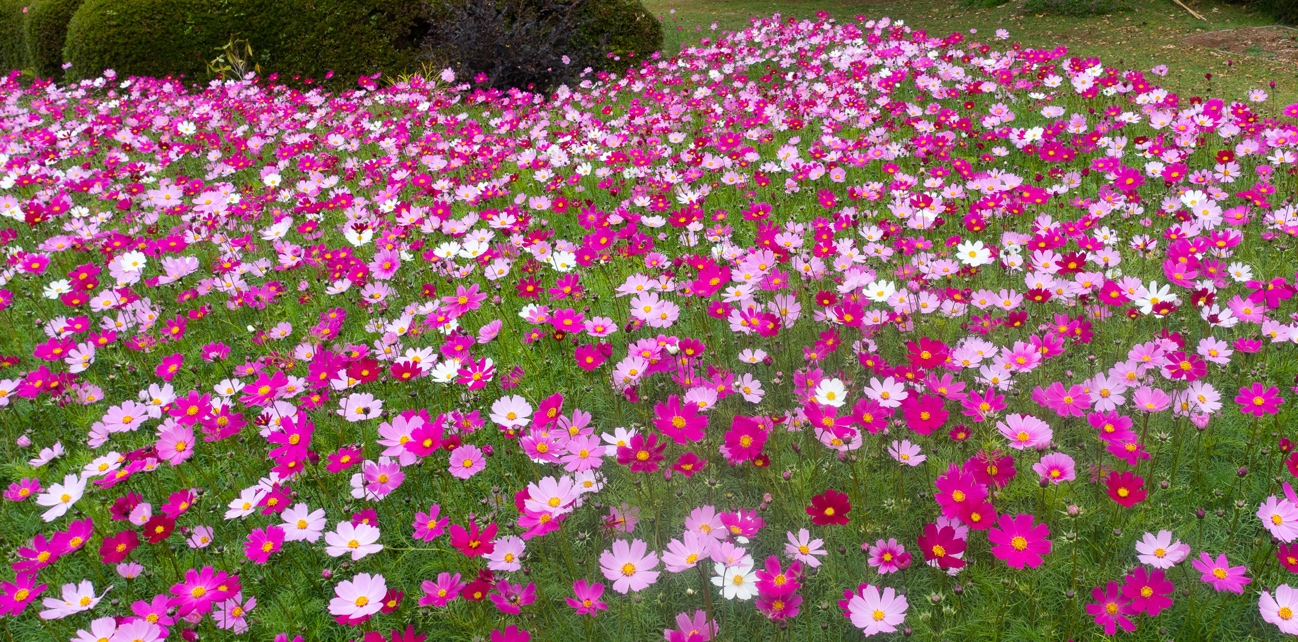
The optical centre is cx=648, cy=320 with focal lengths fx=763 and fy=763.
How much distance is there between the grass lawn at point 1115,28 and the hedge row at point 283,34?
60.1 inches

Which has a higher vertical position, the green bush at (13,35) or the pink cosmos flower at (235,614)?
the pink cosmos flower at (235,614)

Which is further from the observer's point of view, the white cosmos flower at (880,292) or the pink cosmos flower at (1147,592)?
the white cosmos flower at (880,292)

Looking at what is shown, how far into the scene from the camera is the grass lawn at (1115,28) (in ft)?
21.3

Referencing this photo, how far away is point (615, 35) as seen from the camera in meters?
8.62

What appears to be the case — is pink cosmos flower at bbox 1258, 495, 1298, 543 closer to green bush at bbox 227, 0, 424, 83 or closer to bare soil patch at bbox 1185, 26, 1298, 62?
bare soil patch at bbox 1185, 26, 1298, 62

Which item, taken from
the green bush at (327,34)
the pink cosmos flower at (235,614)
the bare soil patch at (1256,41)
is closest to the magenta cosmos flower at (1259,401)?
the pink cosmos flower at (235,614)

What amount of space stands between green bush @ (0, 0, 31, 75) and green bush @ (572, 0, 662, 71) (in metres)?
8.23

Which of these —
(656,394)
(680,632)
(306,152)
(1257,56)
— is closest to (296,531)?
(680,632)

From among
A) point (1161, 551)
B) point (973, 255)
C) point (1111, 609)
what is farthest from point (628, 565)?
point (973, 255)

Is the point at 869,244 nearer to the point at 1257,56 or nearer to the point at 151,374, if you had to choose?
the point at 151,374

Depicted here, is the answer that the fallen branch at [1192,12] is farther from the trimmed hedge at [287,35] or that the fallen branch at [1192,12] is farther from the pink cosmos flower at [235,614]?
the pink cosmos flower at [235,614]

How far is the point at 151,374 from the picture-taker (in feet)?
10.0

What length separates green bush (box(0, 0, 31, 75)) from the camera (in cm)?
1080

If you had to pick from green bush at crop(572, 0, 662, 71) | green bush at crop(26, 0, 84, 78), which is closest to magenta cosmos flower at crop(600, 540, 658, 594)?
green bush at crop(572, 0, 662, 71)
